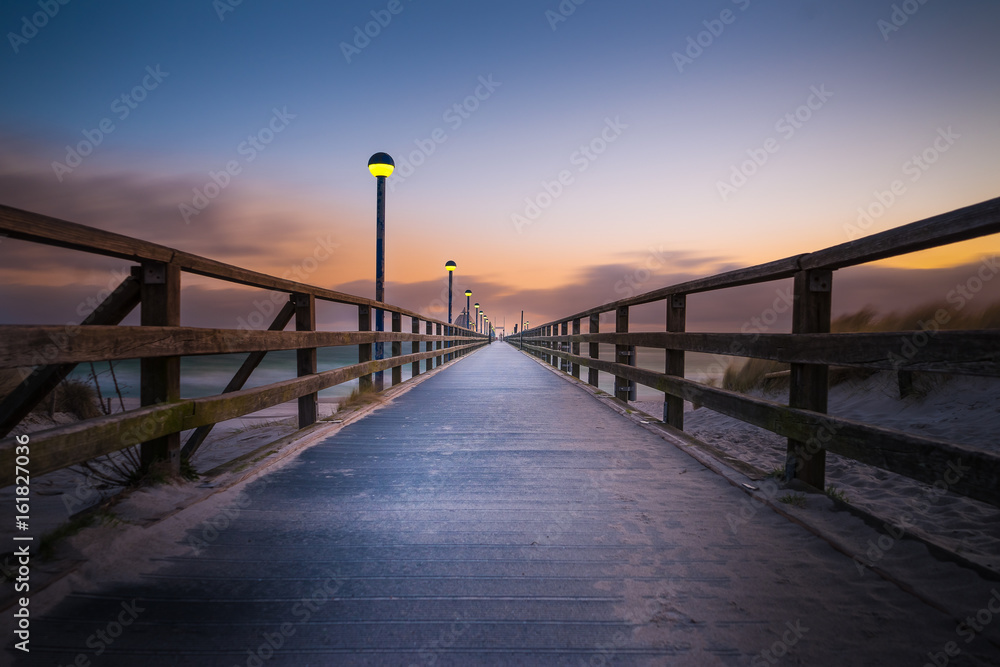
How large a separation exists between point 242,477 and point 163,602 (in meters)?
1.23

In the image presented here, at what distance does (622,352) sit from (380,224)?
5.13 meters

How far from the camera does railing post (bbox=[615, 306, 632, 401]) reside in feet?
19.3

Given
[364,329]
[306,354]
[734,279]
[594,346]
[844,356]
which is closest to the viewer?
[844,356]

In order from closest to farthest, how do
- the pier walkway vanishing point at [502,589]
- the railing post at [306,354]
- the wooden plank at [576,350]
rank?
the pier walkway vanishing point at [502,589] < the railing post at [306,354] < the wooden plank at [576,350]

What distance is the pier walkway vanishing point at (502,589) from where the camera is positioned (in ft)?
4.47

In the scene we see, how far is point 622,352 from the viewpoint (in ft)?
20.0

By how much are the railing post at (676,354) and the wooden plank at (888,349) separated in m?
0.83

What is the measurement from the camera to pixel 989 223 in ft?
5.26

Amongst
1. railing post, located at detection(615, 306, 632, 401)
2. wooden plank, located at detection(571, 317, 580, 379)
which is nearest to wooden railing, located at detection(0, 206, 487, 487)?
railing post, located at detection(615, 306, 632, 401)

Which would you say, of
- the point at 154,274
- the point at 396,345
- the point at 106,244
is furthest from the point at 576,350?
the point at 106,244

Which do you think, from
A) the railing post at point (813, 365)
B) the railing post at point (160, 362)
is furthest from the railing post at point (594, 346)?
the railing post at point (160, 362)

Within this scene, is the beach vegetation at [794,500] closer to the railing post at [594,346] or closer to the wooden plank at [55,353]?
the wooden plank at [55,353]

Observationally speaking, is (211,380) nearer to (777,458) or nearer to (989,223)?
(777,458)

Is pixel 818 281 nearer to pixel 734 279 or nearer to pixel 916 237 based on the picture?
pixel 916 237
